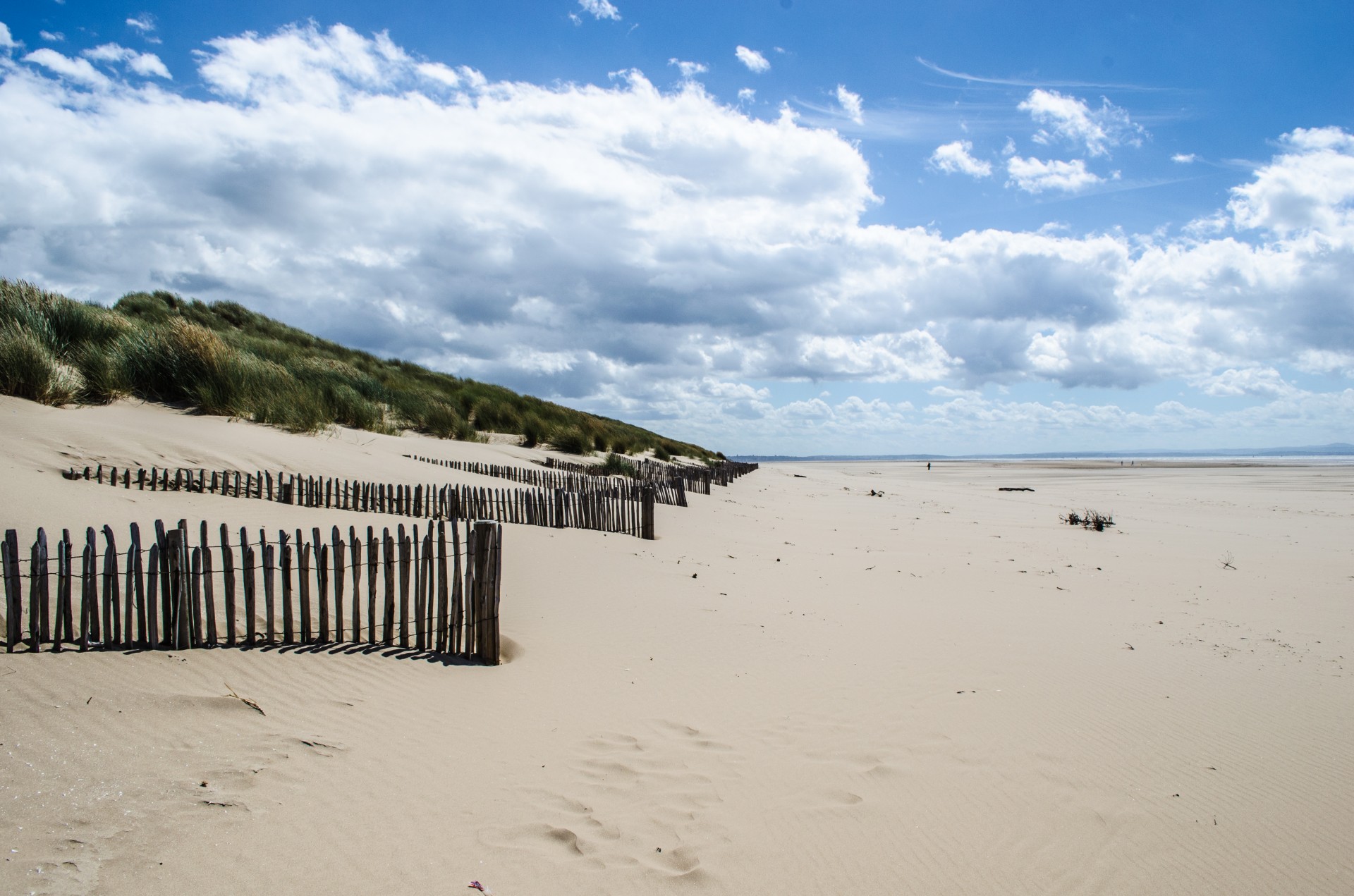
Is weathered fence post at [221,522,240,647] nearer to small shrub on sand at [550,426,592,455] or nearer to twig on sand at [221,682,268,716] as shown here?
twig on sand at [221,682,268,716]

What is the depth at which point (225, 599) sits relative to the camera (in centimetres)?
469

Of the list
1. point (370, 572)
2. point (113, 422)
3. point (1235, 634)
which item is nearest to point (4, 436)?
point (113, 422)

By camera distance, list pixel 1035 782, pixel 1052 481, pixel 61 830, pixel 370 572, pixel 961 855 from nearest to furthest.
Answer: pixel 61 830, pixel 961 855, pixel 1035 782, pixel 370 572, pixel 1052 481

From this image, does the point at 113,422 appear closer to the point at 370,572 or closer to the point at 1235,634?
the point at 370,572

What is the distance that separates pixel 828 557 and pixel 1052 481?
31855 mm

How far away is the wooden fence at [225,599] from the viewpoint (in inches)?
164

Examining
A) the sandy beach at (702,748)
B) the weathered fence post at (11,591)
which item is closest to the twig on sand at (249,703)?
the sandy beach at (702,748)

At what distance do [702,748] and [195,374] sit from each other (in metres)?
14.6

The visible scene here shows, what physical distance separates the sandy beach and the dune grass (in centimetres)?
499

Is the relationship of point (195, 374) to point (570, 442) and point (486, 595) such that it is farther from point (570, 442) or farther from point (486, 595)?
point (570, 442)

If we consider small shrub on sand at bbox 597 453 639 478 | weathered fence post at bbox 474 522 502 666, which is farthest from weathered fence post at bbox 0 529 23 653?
small shrub on sand at bbox 597 453 639 478

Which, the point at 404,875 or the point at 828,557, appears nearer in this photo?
the point at 404,875

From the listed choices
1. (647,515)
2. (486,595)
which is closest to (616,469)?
(647,515)

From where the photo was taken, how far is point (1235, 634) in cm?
686
